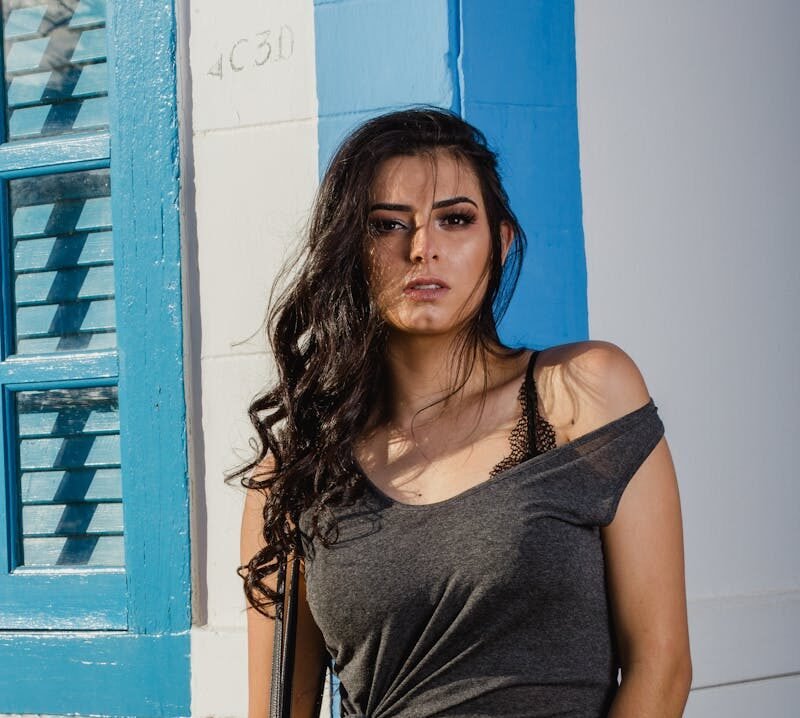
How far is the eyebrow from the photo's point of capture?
2342mm

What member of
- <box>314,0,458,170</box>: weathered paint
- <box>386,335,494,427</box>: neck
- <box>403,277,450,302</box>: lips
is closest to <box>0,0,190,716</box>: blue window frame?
<box>314,0,458,170</box>: weathered paint

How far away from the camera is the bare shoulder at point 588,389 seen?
7.20 feet

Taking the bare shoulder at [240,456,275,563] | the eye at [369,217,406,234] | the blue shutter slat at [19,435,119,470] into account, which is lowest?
the bare shoulder at [240,456,275,563]

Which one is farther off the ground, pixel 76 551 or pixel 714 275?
pixel 714 275

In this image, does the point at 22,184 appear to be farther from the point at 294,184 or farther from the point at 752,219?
the point at 752,219

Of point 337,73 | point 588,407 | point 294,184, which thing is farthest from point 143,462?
point 588,407

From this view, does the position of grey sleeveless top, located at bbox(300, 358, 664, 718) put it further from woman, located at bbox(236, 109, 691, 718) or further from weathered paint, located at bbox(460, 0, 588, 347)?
weathered paint, located at bbox(460, 0, 588, 347)

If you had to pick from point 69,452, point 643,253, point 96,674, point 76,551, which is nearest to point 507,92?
point 643,253

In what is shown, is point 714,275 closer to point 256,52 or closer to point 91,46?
point 256,52

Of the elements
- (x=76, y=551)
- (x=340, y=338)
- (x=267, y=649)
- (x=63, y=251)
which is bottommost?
(x=267, y=649)

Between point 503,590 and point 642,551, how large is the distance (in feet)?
0.82

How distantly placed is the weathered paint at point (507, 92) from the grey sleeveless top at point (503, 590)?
81cm

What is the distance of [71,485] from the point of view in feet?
10.8

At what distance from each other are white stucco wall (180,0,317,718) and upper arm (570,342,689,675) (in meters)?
1.08
